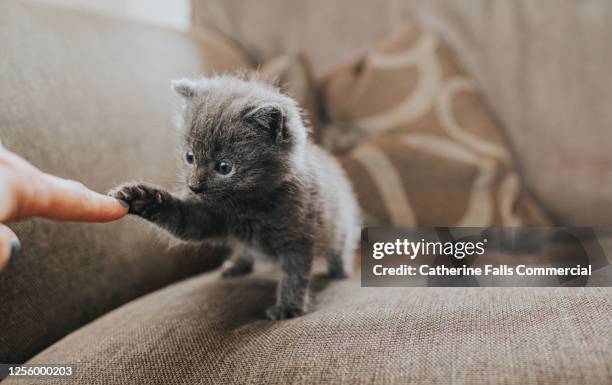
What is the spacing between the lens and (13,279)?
0.80 meters

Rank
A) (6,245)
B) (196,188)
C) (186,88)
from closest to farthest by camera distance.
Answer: (6,245), (196,188), (186,88)

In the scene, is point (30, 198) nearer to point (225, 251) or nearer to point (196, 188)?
point (196, 188)

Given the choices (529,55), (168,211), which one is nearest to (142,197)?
(168,211)

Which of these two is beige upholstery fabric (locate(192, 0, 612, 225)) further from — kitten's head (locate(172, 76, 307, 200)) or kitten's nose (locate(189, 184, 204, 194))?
kitten's nose (locate(189, 184, 204, 194))

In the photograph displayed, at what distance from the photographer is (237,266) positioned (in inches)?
44.9

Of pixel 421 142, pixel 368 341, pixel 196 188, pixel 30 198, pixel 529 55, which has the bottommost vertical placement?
pixel 368 341

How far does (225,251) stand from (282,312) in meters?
0.46

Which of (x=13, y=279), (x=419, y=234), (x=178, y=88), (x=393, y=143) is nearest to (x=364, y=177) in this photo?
(x=393, y=143)

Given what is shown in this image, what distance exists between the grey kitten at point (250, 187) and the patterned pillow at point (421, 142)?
0.32 metres

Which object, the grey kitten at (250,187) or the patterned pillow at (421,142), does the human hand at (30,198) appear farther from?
the patterned pillow at (421,142)

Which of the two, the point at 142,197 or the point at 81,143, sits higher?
the point at 81,143

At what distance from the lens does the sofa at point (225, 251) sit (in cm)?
67

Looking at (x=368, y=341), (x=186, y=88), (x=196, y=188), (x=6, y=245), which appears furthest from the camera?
(x=186, y=88)

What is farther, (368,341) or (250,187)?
(250,187)
